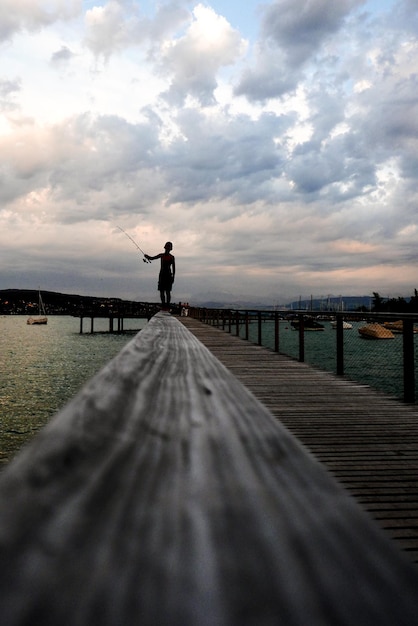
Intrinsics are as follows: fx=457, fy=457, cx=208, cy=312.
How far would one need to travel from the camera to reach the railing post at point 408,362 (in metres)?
5.66

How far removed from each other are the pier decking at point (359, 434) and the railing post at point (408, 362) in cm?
24

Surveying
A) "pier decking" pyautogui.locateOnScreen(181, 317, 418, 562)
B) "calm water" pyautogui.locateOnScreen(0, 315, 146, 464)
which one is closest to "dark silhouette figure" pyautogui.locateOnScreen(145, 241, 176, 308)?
"calm water" pyautogui.locateOnScreen(0, 315, 146, 464)

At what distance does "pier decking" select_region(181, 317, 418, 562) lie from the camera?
98.2 inches

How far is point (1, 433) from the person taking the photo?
16.7 metres

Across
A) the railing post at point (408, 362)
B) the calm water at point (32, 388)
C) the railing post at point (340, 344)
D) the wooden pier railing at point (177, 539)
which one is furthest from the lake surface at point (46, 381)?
the wooden pier railing at point (177, 539)

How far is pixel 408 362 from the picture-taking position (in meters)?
5.88

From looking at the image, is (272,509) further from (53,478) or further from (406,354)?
(406,354)

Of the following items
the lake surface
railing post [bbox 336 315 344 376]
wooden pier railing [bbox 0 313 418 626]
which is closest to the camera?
wooden pier railing [bbox 0 313 418 626]

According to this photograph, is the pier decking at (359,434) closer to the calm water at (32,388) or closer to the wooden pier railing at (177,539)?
the wooden pier railing at (177,539)

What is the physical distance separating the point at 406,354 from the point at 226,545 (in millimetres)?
6124

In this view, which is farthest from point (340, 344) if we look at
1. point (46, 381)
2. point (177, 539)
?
point (46, 381)

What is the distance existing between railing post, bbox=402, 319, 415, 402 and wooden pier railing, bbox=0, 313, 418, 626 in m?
5.65

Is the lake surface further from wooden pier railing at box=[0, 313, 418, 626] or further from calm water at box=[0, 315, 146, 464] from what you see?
wooden pier railing at box=[0, 313, 418, 626]

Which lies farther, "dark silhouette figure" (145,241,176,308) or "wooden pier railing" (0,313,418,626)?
"dark silhouette figure" (145,241,176,308)
